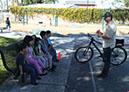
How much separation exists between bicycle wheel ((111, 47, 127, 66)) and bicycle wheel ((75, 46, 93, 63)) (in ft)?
2.69

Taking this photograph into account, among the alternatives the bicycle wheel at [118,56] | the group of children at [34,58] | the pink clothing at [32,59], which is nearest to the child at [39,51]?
the group of children at [34,58]

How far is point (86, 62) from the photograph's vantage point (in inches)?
246

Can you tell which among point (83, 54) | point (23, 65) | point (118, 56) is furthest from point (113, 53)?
point (23, 65)

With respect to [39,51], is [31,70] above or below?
below

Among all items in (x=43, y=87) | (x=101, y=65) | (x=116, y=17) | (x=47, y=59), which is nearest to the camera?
(x=43, y=87)

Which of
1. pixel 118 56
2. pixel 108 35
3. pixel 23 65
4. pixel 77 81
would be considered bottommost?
pixel 77 81

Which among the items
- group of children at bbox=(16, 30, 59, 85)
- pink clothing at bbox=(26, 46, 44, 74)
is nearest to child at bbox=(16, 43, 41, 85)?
group of children at bbox=(16, 30, 59, 85)

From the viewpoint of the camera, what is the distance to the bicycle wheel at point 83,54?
19.6ft

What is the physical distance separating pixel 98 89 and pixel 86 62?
2248mm

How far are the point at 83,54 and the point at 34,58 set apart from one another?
2.25 meters

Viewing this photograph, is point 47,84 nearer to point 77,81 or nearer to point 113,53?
point 77,81

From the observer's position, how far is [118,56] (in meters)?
5.84

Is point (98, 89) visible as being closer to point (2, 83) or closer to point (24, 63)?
point (24, 63)

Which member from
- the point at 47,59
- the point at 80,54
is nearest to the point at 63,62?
the point at 80,54
